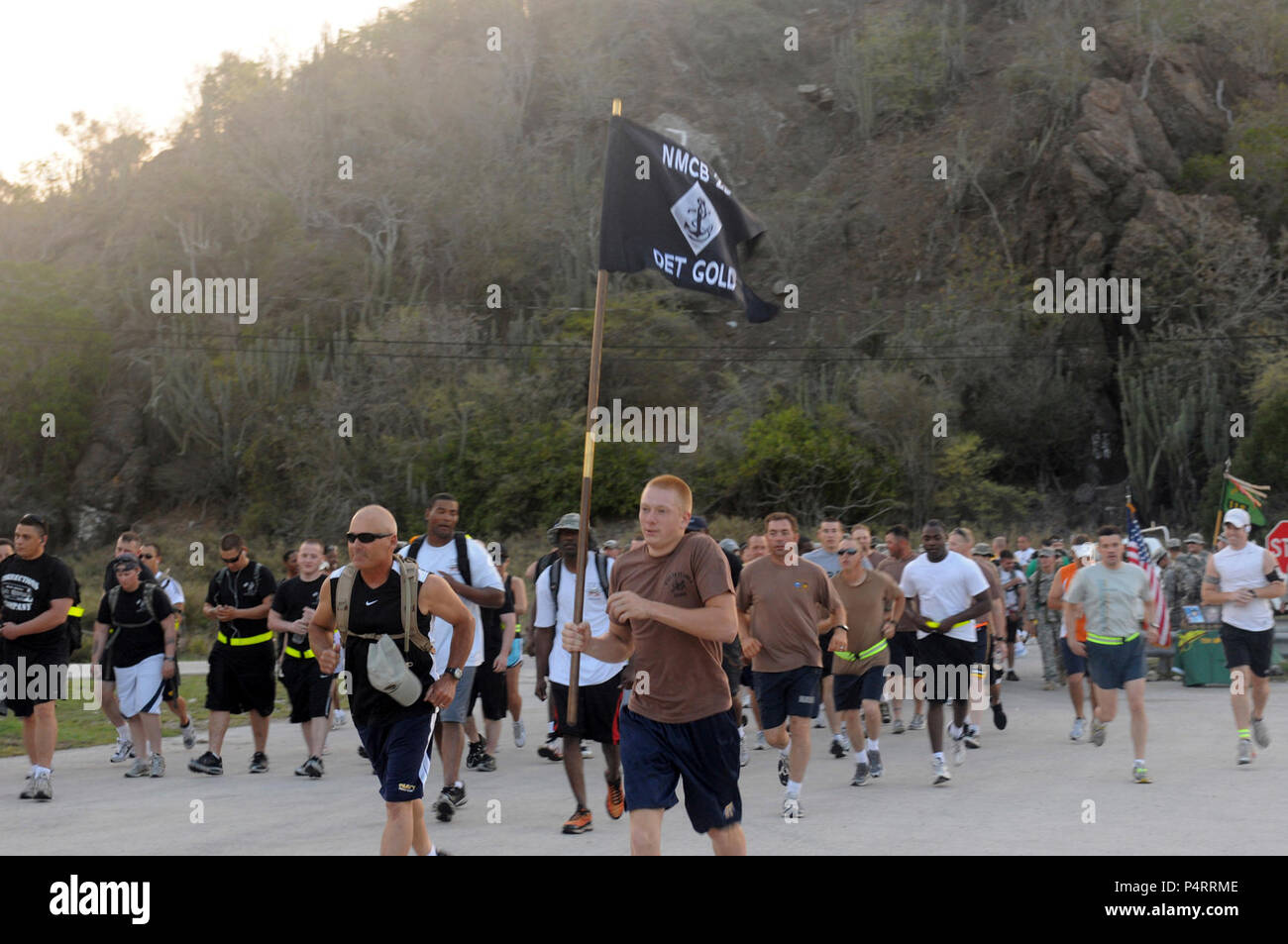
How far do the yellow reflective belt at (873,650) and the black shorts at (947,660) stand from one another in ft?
1.13

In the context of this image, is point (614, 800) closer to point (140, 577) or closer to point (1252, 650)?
point (140, 577)

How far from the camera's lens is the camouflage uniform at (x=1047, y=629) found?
1756cm

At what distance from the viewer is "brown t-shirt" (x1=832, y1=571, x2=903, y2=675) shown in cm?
1071

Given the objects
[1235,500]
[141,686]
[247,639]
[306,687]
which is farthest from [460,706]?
[1235,500]

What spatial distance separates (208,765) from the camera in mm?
11023

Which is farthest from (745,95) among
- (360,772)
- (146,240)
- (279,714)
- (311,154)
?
(360,772)

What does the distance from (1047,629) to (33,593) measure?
12787 mm

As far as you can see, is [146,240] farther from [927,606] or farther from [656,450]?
[927,606]

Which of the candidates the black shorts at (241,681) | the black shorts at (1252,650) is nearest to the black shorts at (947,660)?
the black shorts at (1252,650)

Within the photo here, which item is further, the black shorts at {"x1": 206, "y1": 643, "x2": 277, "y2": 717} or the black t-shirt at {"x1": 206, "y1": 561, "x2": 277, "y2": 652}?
the black t-shirt at {"x1": 206, "y1": 561, "x2": 277, "y2": 652}

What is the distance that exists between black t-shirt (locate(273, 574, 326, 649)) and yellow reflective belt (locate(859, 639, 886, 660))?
449 cm

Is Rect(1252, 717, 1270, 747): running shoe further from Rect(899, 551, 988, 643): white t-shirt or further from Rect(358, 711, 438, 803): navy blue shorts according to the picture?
Rect(358, 711, 438, 803): navy blue shorts

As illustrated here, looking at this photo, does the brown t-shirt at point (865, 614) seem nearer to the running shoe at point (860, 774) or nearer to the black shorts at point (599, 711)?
the running shoe at point (860, 774)

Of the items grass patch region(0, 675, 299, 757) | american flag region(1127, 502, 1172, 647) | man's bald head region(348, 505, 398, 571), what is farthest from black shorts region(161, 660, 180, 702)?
american flag region(1127, 502, 1172, 647)
